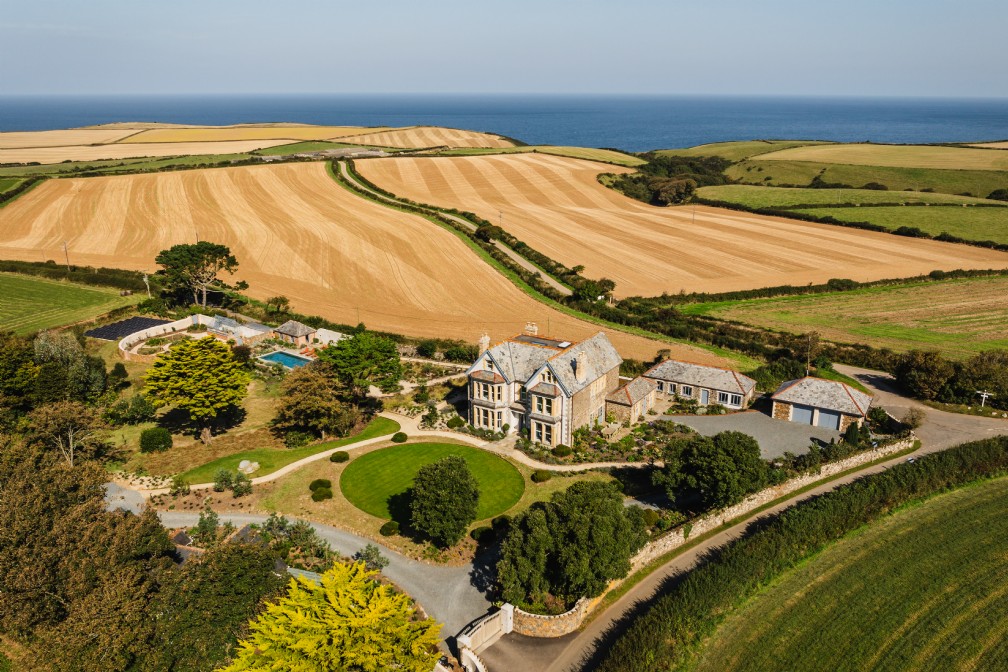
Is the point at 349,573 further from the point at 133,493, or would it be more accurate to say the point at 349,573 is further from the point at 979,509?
the point at 979,509

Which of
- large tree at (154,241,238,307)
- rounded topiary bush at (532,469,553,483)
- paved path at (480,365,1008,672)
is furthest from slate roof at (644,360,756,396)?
large tree at (154,241,238,307)

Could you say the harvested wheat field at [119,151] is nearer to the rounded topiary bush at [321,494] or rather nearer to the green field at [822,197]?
the green field at [822,197]

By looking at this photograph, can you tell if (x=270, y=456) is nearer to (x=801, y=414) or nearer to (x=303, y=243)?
(x=801, y=414)

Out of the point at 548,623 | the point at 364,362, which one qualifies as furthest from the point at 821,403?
the point at 364,362

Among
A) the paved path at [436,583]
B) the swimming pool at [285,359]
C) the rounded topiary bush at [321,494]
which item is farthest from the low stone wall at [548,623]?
the swimming pool at [285,359]

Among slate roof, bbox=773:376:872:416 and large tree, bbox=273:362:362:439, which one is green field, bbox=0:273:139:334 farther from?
slate roof, bbox=773:376:872:416

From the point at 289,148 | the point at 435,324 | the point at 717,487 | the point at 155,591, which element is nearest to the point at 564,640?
the point at 717,487
